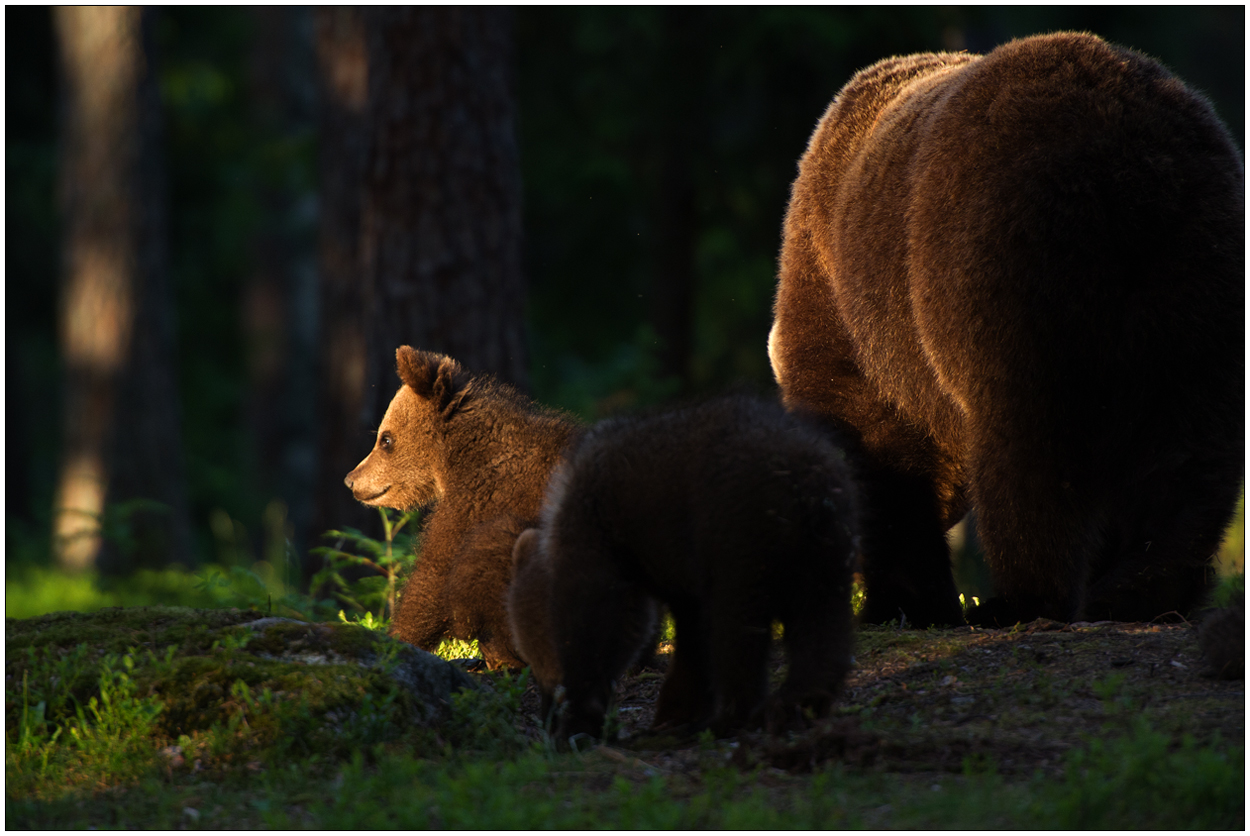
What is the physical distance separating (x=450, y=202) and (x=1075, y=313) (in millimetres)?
5620

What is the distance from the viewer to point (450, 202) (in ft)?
31.1

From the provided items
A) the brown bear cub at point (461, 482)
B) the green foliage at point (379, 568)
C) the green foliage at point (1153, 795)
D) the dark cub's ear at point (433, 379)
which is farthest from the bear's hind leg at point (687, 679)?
the green foliage at point (379, 568)

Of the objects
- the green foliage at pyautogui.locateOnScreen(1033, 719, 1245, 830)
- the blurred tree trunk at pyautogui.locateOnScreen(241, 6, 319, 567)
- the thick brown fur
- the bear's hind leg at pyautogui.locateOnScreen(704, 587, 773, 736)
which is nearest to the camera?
the green foliage at pyautogui.locateOnScreen(1033, 719, 1245, 830)

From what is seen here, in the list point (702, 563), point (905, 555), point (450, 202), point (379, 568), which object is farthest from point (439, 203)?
point (702, 563)

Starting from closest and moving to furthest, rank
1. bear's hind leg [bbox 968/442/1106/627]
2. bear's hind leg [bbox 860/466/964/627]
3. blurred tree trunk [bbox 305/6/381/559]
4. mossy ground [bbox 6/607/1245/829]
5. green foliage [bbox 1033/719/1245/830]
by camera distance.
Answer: green foliage [bbox 1033/719/1245/830] → mossy ground [bbox 6/607/1245/829] → bear's hind leg [bbox 968/442/1106/627] → bear's hind leg [bbox 860/466/964/627] → blurred tree trunk [bbox 305/6/381/559]

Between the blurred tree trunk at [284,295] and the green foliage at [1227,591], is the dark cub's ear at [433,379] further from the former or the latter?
the blurred tree trunk at [284,295]

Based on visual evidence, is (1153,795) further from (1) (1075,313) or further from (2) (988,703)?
(1) (1075,313)

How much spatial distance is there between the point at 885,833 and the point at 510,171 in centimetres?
A: 728

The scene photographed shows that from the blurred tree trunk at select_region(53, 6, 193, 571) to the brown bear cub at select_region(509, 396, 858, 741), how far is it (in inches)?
500

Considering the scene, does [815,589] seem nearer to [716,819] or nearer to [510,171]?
[716,819]

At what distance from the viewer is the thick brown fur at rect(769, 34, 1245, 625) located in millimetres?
4867

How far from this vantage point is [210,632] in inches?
187

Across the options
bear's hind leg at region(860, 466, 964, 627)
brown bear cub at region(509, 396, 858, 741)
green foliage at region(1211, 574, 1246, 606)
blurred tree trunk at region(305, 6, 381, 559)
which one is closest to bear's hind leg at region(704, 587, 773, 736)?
brown bear cub at region(509, 396, 858, 741)

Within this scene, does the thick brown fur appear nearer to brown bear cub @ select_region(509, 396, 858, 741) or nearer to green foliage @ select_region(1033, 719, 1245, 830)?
brown bear cub @ select_region(509, 396, 858, 741)
